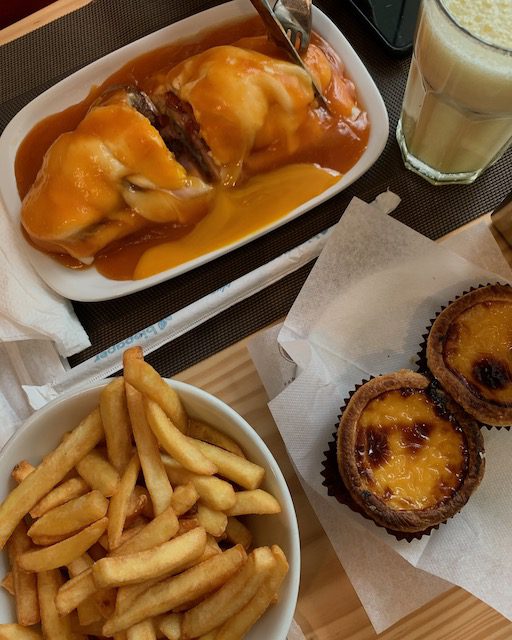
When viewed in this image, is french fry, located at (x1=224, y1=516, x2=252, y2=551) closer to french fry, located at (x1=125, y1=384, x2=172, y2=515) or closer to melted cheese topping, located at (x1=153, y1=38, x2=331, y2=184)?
french fry, located at (x1=125, y1=384, x2=172, y2=515)

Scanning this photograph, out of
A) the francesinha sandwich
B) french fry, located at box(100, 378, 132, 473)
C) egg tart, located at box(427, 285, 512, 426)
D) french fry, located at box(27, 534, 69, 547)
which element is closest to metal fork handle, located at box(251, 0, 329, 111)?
the francesinha sandwich

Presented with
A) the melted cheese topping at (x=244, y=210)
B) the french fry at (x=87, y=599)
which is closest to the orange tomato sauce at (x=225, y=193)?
the melted cheese topping at (x=244, y=210)

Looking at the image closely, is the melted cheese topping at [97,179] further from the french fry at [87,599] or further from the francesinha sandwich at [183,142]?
the french fry at [87,599]

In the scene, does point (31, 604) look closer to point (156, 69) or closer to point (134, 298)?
point (134, 298)

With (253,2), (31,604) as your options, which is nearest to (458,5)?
(253,2)

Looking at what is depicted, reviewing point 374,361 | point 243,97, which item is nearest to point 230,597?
point 374,361

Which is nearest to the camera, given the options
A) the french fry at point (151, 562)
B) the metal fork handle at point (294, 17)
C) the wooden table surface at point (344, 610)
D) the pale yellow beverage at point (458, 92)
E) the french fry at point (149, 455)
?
the french fry at point (151, 562)
